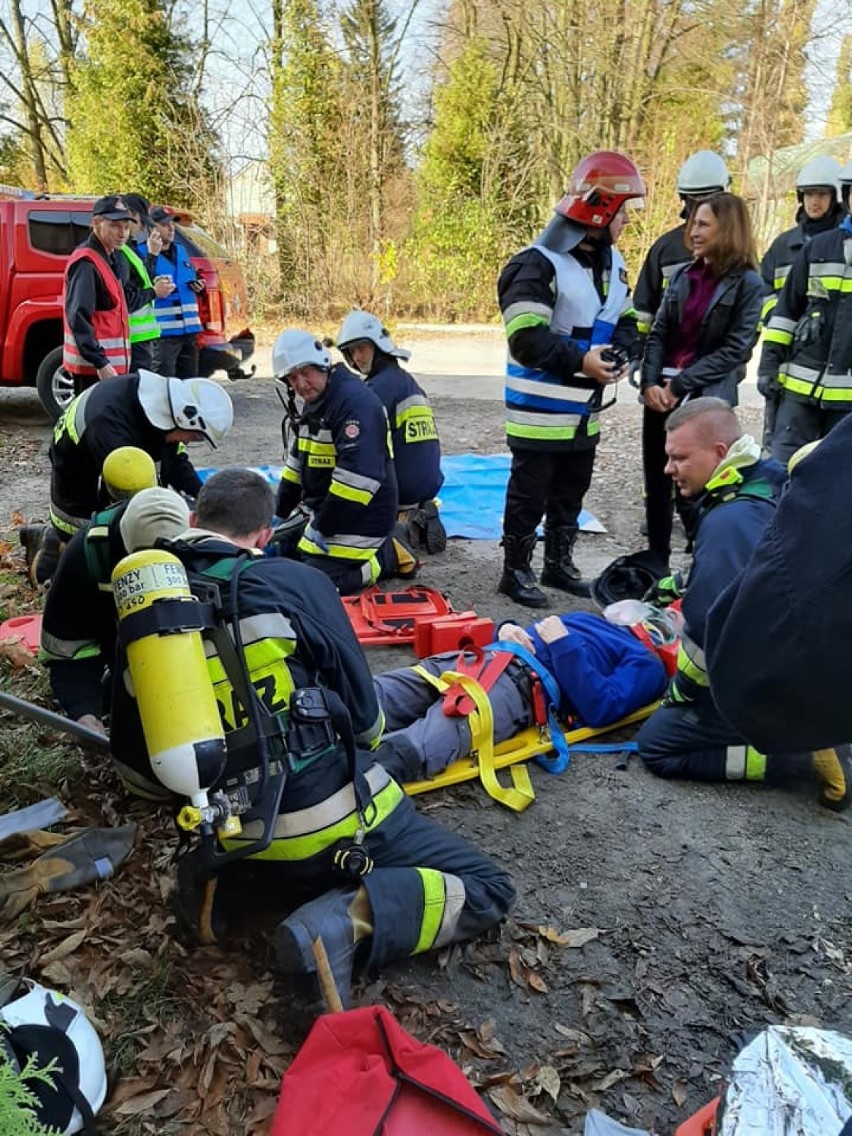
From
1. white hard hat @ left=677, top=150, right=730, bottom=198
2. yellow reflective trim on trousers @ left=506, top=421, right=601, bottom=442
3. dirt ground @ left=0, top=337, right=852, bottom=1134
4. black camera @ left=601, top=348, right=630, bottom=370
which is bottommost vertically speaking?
dirt ground @ left=0, top=337, right=852, bottom=1134

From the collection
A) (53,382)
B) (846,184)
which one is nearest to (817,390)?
(846,184)

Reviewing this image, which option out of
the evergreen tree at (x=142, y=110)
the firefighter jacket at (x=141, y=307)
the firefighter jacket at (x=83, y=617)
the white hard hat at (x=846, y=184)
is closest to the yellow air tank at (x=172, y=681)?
the firefighter jacket at (x=83, y=617)

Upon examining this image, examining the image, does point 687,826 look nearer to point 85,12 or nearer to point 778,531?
point 778,531

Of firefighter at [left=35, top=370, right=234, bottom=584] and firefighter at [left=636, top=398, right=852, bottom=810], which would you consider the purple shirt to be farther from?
firefighter at [left=35, top=370, right=234, bottom=584]

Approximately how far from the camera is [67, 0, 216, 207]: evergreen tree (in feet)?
57.1

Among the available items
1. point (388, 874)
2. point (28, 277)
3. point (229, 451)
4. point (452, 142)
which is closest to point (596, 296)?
point (388, 874)

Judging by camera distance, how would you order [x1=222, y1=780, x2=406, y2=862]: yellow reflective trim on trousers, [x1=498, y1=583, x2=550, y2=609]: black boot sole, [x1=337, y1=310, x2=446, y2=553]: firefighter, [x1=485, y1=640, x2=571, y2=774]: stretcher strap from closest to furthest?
[x1=222, y1=780, x2=406, y2=862]: yellow reflective trim on trousers, [x1=485, y1=640, x2=571, y2=774]: stretcher strap, [x1=498, y1=583, x2=550, y2=609]: black boot sole, [x1=337, y1=310, x2=446, y2=553]: firefighter

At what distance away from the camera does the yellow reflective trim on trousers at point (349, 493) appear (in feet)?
14.7

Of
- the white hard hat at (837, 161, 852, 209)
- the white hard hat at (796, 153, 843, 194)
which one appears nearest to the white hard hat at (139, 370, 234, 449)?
the white hard hat at (837, 161, 852, 209)

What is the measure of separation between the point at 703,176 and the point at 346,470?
105 inches

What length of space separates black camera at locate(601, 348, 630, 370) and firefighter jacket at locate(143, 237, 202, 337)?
4660mm

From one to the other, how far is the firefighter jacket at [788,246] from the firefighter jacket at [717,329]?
1.16m

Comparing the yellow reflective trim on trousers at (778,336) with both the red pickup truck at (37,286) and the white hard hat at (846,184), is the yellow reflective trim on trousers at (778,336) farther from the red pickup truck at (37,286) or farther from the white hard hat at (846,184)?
the red pickup truck at (37,286)

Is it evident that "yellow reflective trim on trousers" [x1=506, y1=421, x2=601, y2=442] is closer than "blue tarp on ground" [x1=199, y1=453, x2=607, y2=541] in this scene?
Yes
